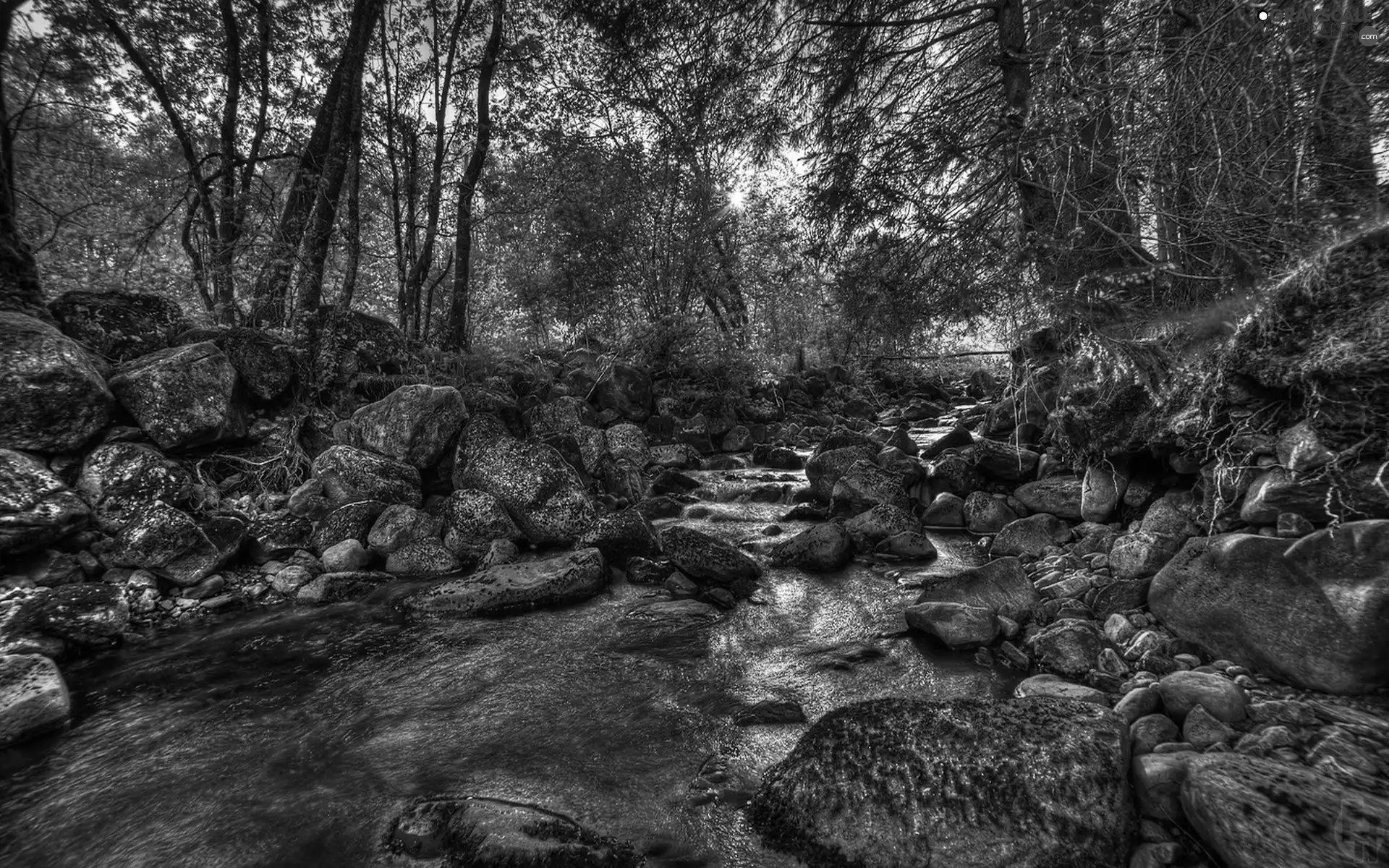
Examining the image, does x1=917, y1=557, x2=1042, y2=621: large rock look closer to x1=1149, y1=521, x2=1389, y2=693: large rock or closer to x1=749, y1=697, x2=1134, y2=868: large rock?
x1=1149, y1=521, x2=1389, y2=693: large rock

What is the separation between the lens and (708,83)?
17.2ft

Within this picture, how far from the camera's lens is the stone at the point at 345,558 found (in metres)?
5.03

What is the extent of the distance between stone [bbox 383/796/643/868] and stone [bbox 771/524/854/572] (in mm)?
3315

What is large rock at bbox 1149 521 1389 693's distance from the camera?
2.12 m

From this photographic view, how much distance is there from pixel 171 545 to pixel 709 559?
4.53m

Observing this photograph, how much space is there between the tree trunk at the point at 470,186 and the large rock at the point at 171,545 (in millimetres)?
6117

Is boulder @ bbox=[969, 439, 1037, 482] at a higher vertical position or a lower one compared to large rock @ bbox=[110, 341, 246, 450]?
lower

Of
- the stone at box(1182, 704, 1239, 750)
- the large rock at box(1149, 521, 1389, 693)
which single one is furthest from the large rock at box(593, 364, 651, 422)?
the stone at box(1182, 704, 1239, 750)

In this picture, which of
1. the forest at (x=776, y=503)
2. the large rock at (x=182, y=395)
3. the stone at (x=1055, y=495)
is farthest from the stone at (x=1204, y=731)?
the large rock at (x=182, y=395)

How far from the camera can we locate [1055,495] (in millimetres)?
4863

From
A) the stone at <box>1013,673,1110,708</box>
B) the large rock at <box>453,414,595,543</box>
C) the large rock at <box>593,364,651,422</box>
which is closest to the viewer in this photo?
the stone at <box>1013,673,1110,708</box>

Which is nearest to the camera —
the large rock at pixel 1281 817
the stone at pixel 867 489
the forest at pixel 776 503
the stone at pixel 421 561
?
the large rock at pixel 1281 817

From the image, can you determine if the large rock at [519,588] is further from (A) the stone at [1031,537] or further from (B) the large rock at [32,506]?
(A) the stone at [1031,537]

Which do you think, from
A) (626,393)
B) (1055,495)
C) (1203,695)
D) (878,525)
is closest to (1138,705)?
(1203,695)
